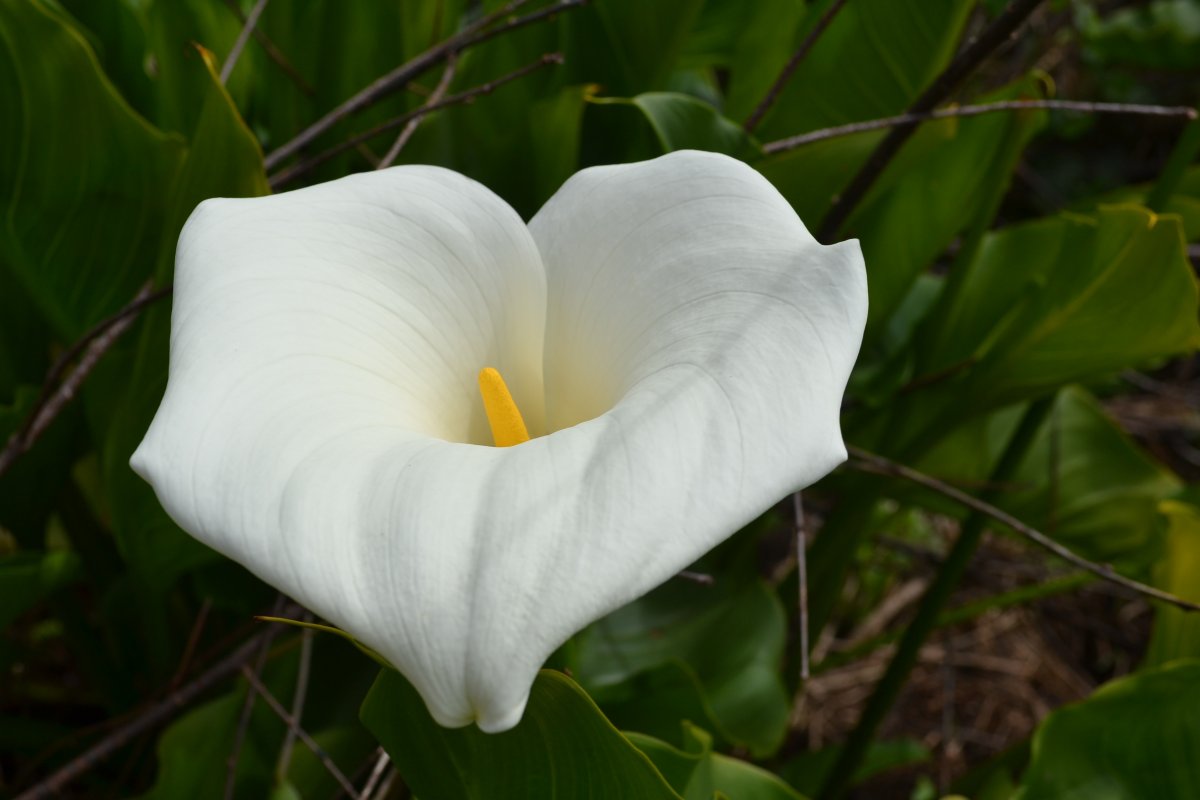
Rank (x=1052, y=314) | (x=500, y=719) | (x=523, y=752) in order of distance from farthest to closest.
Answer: (x=1052, y=314), (x=523, y=752), (x=500, y=719)

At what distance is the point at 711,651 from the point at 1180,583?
1.23ft

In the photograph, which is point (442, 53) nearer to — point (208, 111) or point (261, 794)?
point (208, 111)

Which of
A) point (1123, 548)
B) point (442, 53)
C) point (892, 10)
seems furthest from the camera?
point (1123, 548)

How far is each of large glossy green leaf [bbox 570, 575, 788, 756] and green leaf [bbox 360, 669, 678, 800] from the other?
1.03 ft

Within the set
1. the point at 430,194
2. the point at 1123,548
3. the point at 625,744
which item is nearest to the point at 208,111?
the point at 430,194

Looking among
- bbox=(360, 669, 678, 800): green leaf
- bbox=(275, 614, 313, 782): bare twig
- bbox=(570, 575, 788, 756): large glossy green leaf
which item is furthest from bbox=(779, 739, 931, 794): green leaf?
bbox=(360, 669, 678, 800): green leaf

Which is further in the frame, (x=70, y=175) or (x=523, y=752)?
(x=70, y=175)

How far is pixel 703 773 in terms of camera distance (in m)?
0.60

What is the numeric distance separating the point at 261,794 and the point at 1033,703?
109cm

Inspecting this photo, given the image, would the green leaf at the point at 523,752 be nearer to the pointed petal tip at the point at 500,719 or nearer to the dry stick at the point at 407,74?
the pointed petal tip at the point at 500,719

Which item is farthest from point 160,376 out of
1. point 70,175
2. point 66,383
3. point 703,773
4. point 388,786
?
point 703,773

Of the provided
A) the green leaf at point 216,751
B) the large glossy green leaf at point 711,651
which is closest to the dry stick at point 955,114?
the large glossy green leaf at point 711,651

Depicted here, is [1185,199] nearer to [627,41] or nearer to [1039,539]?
[1039,539]

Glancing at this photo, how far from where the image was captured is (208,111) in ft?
1.97
